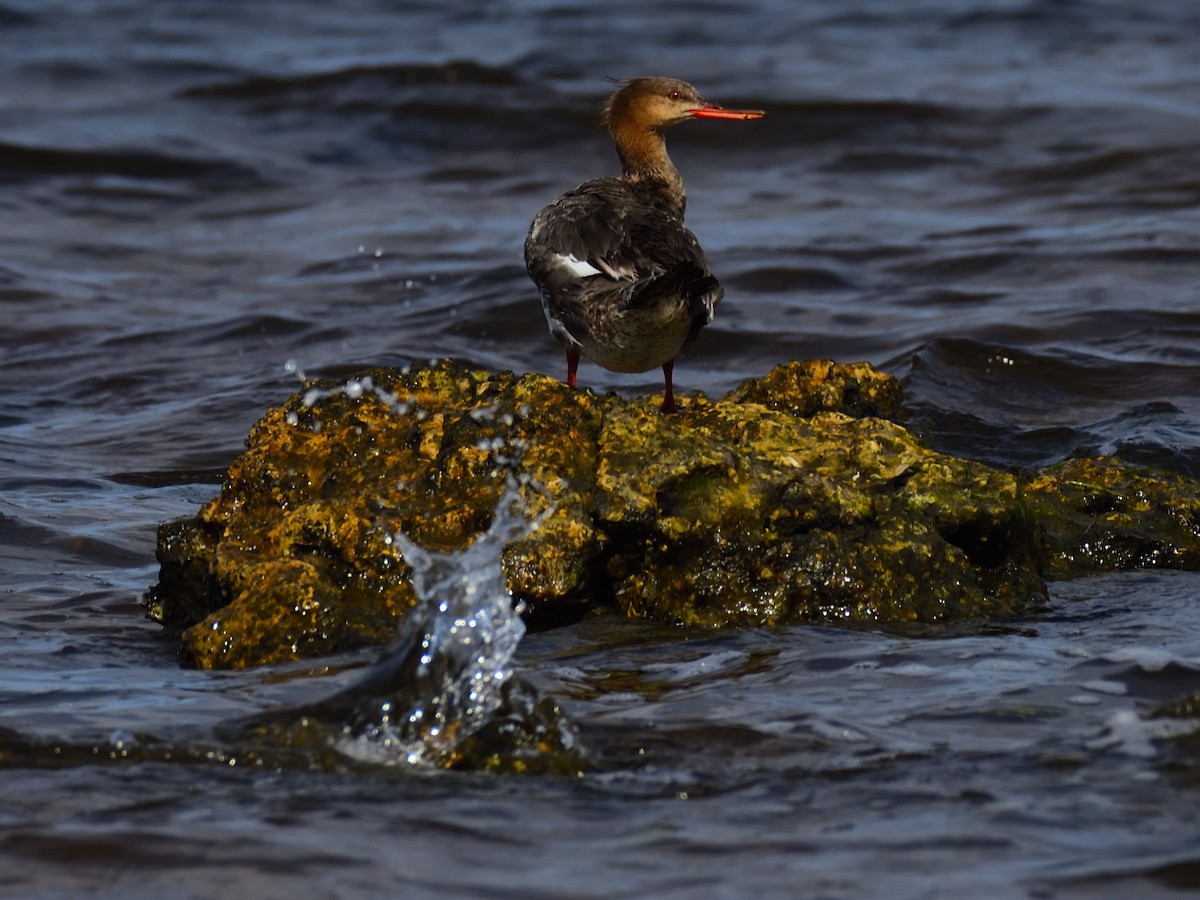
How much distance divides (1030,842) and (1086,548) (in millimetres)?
2155

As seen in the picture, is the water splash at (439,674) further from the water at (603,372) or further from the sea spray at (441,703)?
the water at (603,372)

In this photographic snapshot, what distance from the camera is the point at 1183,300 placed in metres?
9.86

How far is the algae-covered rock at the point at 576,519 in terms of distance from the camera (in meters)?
4.71

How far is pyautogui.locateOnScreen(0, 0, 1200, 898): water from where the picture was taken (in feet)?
11.5

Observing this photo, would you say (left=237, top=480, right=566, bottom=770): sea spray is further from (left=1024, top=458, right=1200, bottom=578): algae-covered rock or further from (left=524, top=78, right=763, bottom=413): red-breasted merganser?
(left=1024, top=458, right=1200, bottom=578): algae-covered rock

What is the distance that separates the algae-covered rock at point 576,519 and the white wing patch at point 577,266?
793 millimetres

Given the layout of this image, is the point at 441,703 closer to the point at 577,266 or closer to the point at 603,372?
the point at 577,266

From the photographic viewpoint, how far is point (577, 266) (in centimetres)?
587

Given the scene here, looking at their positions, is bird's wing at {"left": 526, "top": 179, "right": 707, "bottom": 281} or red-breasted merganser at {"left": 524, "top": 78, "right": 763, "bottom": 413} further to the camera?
bird's wing at {"left": 526, "top": 179, "right": 707, "bottom": 281}

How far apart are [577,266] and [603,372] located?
3.12m

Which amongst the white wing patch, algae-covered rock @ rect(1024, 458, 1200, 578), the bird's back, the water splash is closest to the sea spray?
the water splash

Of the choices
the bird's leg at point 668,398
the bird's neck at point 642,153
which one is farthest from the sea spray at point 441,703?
the bird's neck at point 642,153

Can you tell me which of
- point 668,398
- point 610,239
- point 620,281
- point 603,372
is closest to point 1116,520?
point 668,398

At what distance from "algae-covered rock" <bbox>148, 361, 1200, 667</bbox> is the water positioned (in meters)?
0.18
